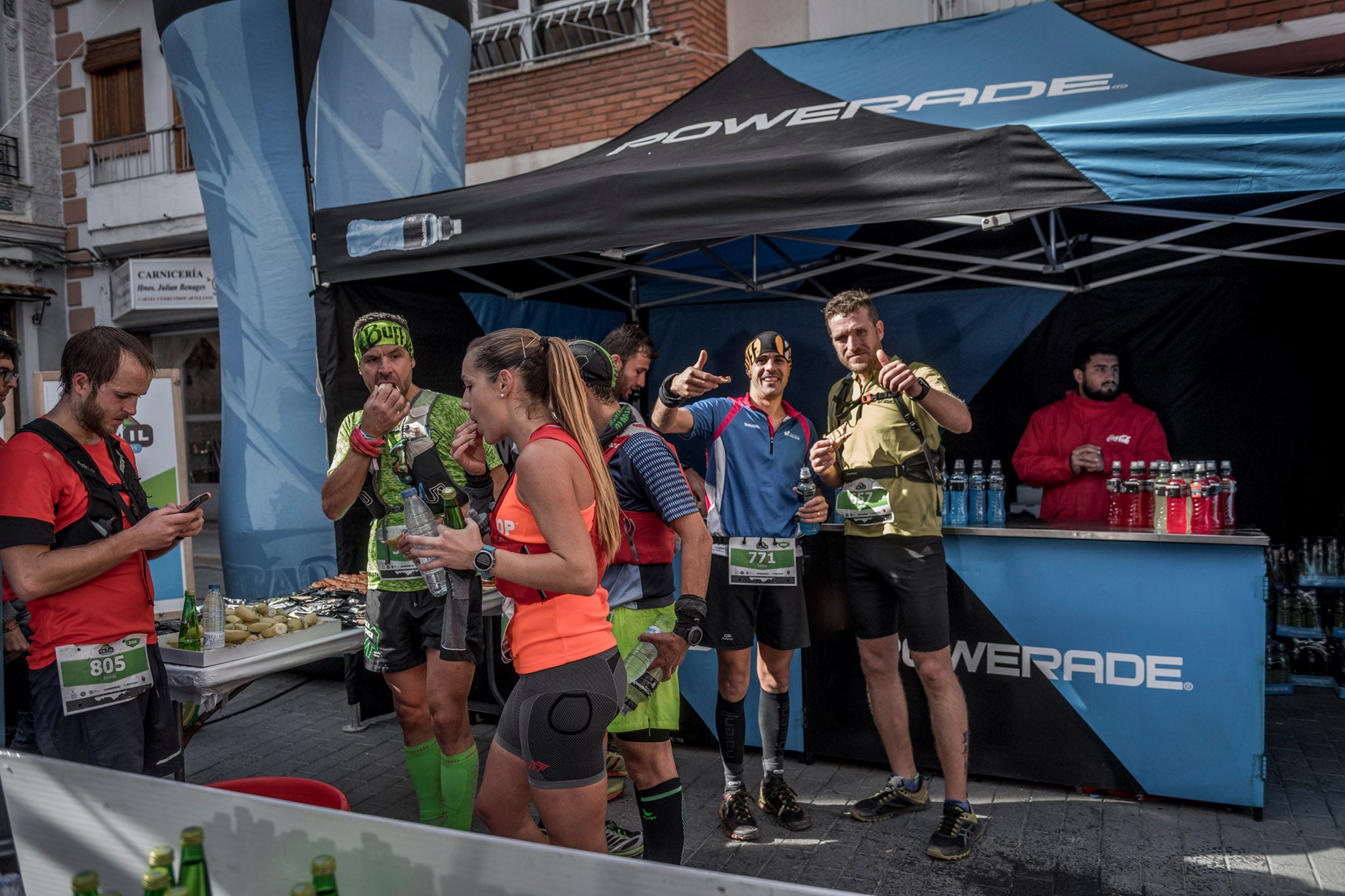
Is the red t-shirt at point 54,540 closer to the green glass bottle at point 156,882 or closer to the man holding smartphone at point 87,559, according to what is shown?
the man holding smartphone at point 87,559

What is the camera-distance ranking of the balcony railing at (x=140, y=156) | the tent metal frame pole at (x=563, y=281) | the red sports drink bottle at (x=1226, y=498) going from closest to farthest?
1. the red sports drink bottle at (x=1226, y=498)
2. the tent metal frame pole at (x=563, y=281)
3. the balcony railing at (x=140, y=156)

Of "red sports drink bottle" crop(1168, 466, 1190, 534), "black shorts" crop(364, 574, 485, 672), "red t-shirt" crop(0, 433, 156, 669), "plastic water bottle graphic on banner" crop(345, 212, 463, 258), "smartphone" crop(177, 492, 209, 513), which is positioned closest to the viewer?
"red t-shirt" crop(0, 433, 156, 669)

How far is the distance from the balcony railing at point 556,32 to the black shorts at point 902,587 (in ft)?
23.2

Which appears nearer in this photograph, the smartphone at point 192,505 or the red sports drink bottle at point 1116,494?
the smartphone at point 192,505

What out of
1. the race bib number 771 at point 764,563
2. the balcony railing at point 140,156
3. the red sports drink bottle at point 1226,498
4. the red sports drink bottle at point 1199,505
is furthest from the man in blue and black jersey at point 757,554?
the balcony railing at point 140,156

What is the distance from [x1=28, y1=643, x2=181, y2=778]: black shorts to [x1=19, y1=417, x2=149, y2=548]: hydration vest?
0.34 metres

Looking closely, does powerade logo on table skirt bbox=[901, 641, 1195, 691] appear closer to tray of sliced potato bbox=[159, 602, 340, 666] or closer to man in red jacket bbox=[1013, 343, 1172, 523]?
man in red jacket bbox=[1013, 343, 1172, 523]

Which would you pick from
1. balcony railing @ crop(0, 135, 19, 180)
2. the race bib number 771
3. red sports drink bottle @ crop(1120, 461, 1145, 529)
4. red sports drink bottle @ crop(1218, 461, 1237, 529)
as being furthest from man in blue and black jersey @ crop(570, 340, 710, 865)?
balcony railing @ crop(0, 135, 19, 180)

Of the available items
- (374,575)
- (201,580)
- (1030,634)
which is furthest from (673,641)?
(201,580)

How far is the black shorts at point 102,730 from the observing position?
2330 millimetres

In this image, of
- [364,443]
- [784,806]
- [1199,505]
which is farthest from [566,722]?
[1199,505]

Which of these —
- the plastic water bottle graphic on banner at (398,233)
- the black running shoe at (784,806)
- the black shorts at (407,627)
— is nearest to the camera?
the black shorts at (407,627)

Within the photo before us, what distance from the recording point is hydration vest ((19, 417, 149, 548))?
2348 mm

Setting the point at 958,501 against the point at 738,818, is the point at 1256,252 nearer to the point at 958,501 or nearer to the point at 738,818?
the point at 958,501
